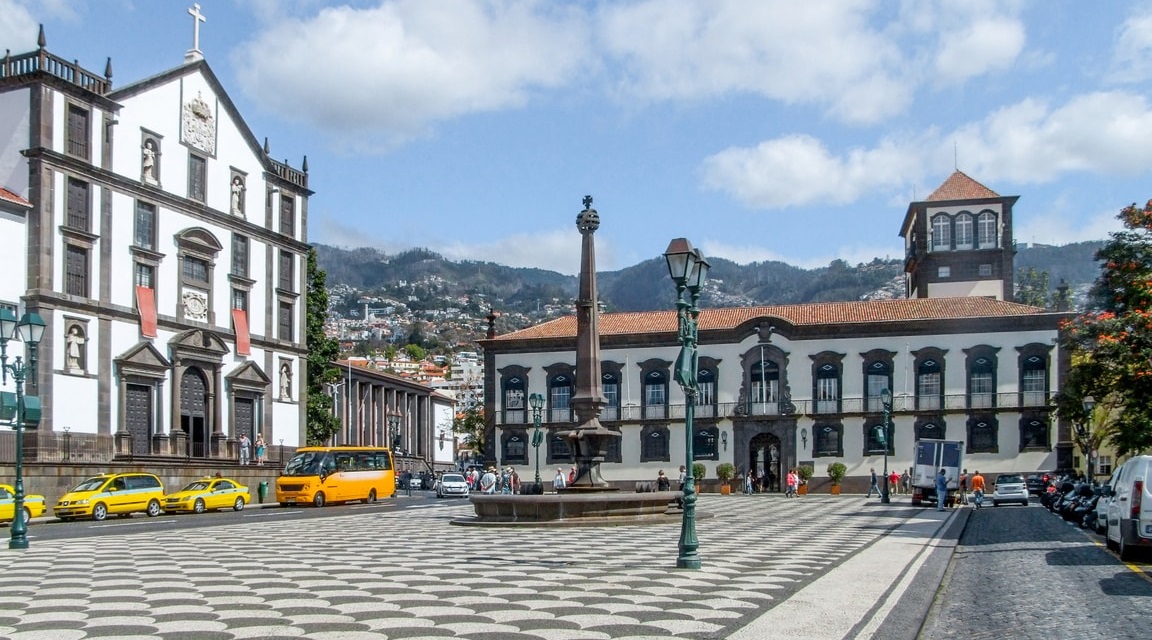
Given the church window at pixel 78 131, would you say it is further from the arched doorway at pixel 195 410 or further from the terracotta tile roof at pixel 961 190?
the terracotta tile roof at pixel 961 190

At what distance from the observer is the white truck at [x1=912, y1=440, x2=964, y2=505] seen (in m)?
41.6

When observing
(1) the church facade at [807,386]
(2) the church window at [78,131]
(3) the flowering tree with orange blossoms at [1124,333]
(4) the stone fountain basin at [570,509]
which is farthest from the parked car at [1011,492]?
(2) the church window at [78,131]

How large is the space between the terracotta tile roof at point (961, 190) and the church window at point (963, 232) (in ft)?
4.12

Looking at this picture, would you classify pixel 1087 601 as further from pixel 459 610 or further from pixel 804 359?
pixel 804 359

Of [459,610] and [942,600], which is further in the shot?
[942,600]

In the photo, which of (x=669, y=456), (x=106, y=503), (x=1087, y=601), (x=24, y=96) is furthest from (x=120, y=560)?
(x=669, y=456)

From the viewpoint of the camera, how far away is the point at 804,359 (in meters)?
61.5

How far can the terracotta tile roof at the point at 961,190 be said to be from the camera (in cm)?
7131

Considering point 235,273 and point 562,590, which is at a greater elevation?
point 235,273

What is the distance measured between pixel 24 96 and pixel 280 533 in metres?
22.6

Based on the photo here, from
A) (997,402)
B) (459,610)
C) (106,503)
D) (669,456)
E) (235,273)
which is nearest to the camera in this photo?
(459,610)

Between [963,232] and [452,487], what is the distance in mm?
38075

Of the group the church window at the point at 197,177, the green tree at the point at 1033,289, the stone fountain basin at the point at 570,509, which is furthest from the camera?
the green tree at the point at 1033,289

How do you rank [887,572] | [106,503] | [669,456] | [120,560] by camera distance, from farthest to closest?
[669,456], [106,503], [120,560], [887,572]
